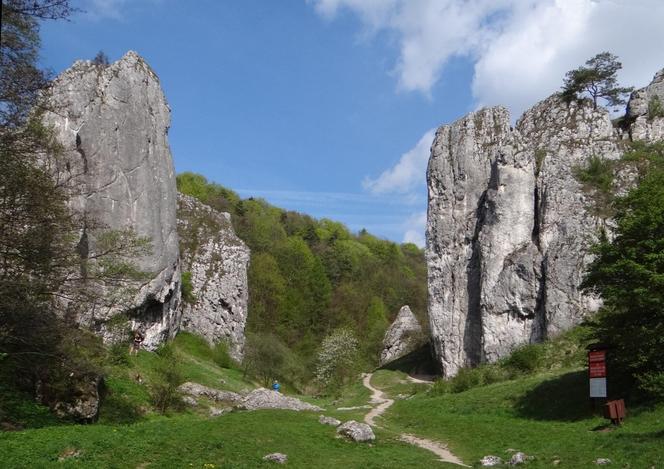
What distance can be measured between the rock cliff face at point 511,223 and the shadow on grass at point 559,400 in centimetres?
1237

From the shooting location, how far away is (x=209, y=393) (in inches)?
1196

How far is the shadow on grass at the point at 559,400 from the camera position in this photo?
72.3 feet

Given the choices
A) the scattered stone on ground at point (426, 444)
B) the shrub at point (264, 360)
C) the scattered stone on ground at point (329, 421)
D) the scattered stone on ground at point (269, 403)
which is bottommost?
the scattered stone on ground at point (426, 444)

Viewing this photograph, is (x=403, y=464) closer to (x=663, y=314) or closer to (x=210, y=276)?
(x=663, y=314)

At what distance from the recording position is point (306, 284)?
82.5m

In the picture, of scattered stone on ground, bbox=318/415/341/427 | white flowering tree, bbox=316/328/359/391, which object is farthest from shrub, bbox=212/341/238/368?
scattered stone on ground, bbox=318/415/341/427

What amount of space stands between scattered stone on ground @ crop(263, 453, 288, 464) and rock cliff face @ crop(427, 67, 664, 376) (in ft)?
87.9

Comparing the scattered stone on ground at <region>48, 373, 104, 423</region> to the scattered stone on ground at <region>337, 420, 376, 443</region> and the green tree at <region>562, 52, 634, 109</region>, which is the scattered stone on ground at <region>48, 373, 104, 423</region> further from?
the green tree at <region>562, 52, 634, 109</region>

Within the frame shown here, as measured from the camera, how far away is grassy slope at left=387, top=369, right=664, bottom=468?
51.1 feet

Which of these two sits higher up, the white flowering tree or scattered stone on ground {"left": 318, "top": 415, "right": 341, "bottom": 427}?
the white flowering tree

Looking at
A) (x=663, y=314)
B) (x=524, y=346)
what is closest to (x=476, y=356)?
(x=524, y=346)

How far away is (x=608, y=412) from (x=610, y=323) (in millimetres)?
4394

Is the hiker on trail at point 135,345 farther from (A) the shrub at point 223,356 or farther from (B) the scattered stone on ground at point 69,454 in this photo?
(B) the scattered stone on ground at point 69,454

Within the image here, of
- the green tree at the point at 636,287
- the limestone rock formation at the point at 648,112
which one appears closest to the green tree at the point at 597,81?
the limestone rock formation at the point at 648,112
